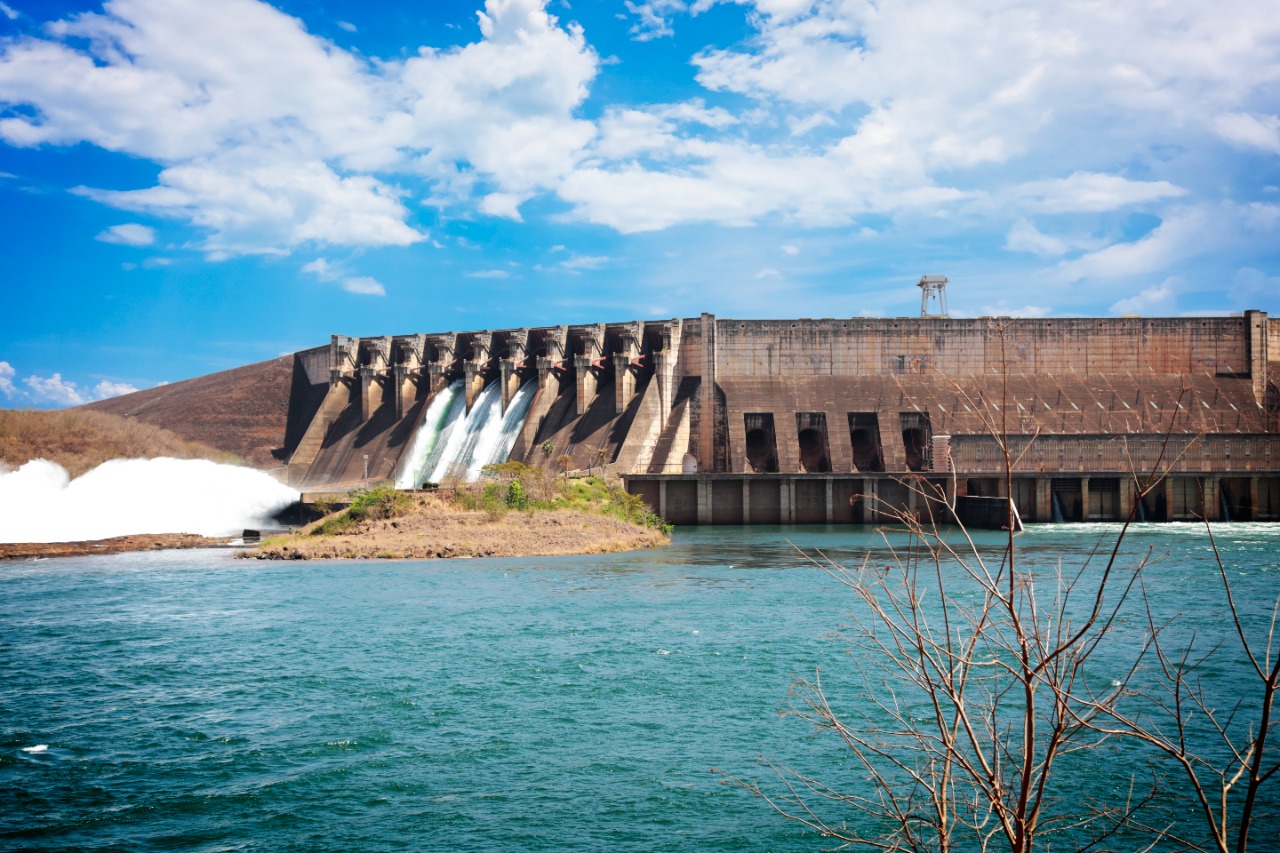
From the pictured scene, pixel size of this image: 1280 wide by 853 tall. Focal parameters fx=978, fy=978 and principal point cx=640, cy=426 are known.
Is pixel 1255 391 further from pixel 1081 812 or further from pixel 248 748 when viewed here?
pixel 248 748

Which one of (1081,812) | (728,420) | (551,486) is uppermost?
(728,420)

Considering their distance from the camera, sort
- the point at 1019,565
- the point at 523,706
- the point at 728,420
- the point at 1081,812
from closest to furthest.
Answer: the point at 1081,812 < the point at 523,706 < the point at 1019,565 < the point at 728,420

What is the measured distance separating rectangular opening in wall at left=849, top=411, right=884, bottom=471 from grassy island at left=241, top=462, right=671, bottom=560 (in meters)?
14.9

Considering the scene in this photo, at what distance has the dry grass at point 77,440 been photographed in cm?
4928

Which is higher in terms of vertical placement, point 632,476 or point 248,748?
point 632,476

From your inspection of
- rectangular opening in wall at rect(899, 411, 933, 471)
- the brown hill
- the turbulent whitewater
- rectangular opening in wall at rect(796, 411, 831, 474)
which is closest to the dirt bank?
the turbulent whitewater

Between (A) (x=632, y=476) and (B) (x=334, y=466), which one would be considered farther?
(B) (x=334, y=466)

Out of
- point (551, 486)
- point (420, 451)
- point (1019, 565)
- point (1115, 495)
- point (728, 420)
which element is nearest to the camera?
point (1019, 565)

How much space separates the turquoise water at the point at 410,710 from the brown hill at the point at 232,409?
142 feet

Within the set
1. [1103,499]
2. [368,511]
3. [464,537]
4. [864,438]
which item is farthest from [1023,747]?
[864,438]

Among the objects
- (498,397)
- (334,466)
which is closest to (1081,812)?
(498,397)

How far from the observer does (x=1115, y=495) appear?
4791 centimetres

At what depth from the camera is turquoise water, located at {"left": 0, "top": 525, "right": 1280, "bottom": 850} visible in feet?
32.2

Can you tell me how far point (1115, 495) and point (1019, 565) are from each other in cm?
2169
